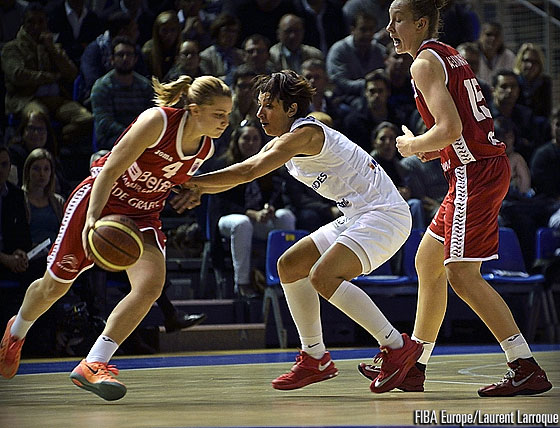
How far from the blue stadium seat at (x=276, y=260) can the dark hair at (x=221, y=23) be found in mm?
2223

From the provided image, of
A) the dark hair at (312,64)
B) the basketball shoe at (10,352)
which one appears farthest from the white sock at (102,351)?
the dark hair at (312,64)

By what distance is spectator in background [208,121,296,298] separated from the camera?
7762 millimetres

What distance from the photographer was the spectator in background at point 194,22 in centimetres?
891

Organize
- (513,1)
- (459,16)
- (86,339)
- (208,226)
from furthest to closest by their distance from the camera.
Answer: (513,1) → (459,16) → (208,226) → (86,339)

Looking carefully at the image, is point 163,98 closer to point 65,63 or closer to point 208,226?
point 208,226

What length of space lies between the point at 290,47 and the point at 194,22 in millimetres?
943

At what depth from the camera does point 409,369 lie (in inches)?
159

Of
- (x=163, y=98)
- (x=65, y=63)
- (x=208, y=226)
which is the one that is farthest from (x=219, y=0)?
(x=163, y=98)

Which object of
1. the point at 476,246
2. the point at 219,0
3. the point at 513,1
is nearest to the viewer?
the point at 476,246

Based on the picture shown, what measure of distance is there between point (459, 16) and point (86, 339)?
5.53 metres

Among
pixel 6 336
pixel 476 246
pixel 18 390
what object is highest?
pixel 476 246

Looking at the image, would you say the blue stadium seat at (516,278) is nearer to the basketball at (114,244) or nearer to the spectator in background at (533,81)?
the spectator in background at (533,81)

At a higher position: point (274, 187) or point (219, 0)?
point (219, 0)

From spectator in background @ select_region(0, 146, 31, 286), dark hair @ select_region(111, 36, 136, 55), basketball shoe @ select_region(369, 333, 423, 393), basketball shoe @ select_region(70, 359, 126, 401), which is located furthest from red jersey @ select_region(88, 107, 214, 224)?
dark hair @ select_region(111, 36, 136, 55)
